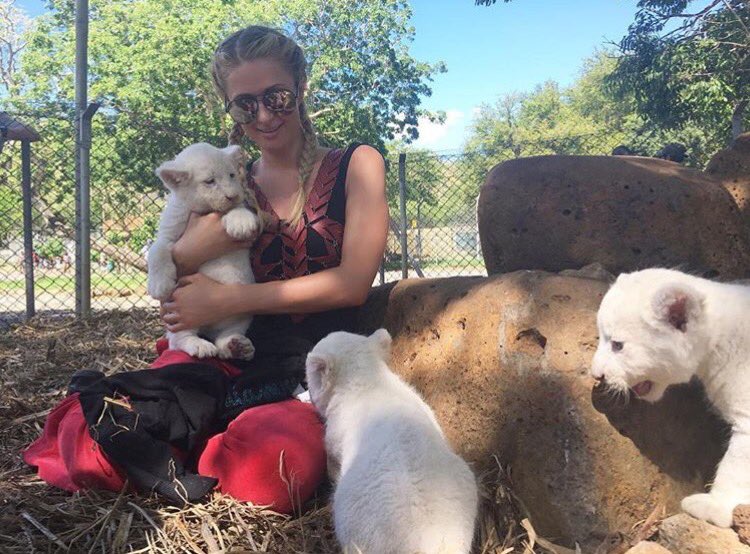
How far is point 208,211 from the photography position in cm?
367

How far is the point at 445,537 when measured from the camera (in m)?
2.12

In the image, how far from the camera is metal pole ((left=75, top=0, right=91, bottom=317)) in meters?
7.34

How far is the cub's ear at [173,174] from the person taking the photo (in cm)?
358

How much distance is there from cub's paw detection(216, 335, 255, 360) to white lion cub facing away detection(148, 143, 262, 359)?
0.05m

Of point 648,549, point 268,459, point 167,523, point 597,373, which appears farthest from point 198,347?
point 648,549

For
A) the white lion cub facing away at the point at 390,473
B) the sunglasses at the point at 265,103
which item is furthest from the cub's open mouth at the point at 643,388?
the sunglasses at the point at 265,103

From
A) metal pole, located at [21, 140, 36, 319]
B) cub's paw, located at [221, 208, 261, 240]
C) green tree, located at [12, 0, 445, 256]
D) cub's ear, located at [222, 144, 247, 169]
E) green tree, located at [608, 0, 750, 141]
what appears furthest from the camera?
green tree, located at [12, 0, 445, 256]

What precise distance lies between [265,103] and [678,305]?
2276mm

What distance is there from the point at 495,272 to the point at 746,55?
11559mm

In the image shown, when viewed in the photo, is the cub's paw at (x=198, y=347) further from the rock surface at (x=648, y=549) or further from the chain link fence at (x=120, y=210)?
the chain link fence at (x=120, y=210)

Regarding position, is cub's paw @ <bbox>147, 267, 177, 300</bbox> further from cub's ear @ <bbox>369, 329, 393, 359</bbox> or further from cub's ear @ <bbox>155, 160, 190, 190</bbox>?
cub's ear @ <bbox>369, 329, 393, 359</bbox>

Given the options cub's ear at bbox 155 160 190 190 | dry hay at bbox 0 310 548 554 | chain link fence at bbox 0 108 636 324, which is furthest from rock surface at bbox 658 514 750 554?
chain link fence at bbox 0 108 636 324

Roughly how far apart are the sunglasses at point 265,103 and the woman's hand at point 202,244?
1.88 feet

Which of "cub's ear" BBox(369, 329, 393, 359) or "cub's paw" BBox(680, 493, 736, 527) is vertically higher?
"cub's ear" BBox(369, 329, 393, 359)
